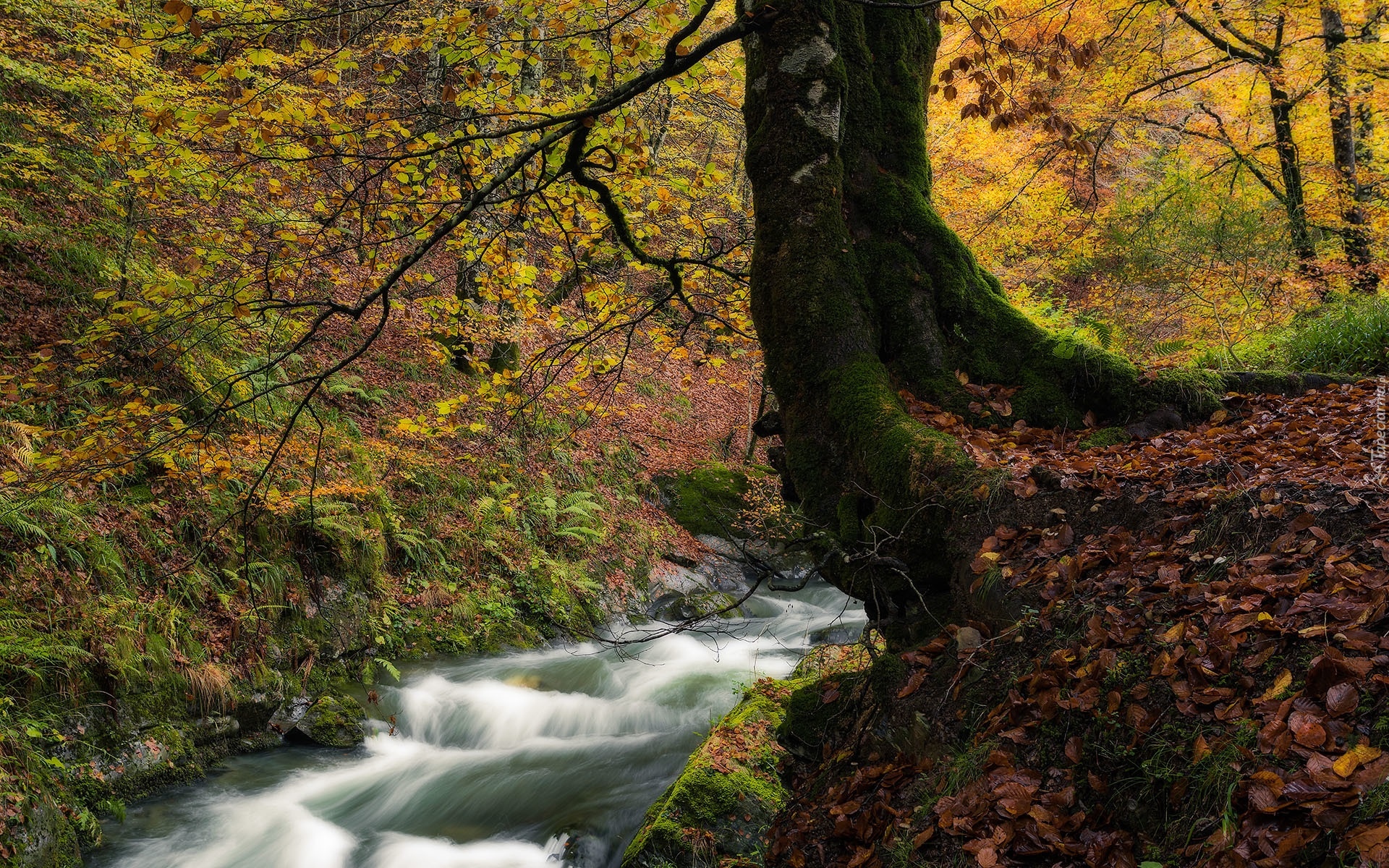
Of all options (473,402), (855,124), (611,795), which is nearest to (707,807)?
(611,795)

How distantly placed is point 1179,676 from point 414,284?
41.8ft

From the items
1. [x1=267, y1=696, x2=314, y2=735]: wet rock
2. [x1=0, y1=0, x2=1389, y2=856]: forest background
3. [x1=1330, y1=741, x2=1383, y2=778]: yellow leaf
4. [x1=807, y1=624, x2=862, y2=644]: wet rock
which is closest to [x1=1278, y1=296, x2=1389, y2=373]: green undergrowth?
[x1=0, y1=0, x2=1389, y2=856]: forest background

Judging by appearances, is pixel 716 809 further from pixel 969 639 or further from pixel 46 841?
pixel 46 841

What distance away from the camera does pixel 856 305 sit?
4383 millimetres

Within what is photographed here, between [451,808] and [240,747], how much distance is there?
193cm

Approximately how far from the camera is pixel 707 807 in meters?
4.68

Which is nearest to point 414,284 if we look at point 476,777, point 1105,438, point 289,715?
point 289,715

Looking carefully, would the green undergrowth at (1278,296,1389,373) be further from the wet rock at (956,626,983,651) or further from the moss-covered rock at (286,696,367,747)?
the moss-covered rock at (286,696,367,747)

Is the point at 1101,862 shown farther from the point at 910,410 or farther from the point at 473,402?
the point at 473,402

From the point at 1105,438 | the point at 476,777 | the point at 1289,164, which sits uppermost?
the point at 1289,164

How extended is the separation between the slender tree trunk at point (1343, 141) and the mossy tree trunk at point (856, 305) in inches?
306

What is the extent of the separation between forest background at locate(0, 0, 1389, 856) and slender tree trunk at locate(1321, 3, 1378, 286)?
0.19 feet

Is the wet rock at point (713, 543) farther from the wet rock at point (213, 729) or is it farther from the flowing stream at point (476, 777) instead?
the wet rock at point (213, 729)

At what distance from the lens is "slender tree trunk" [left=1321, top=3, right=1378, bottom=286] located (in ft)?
30.7
